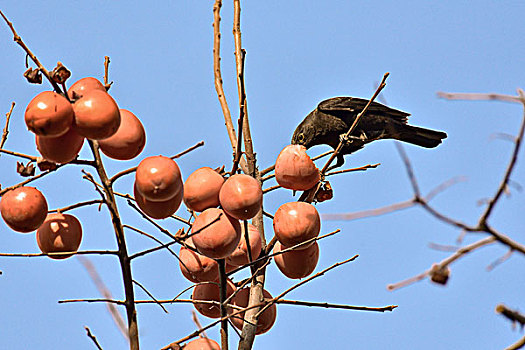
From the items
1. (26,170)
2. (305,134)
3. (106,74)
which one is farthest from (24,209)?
(305,134)

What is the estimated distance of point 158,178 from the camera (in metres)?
2.00

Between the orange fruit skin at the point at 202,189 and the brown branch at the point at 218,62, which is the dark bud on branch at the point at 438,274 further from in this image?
the brown branch at the point at 218,62

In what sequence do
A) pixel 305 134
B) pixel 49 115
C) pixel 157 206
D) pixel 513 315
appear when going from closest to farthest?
pixel 513 315
pixel 49 115
pixel 157 206
pixel 305 134

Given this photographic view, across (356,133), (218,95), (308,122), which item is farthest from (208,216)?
(308,122)

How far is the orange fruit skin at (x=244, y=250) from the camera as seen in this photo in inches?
92.4

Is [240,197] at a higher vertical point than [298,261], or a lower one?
higher

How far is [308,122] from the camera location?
6.43m

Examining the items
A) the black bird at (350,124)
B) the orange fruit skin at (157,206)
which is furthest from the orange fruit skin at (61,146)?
the black bird at (350,124)

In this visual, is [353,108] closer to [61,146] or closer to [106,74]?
[106,74]

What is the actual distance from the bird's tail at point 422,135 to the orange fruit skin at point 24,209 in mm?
4236

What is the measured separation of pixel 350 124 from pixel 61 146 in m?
4.55

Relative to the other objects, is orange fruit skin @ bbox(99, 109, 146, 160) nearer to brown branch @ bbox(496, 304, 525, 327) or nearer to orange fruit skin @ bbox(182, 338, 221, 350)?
orange fruit skin @ bbox(182, 338, 221, 350)

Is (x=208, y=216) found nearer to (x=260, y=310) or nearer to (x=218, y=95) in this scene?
(x=260, y=310)

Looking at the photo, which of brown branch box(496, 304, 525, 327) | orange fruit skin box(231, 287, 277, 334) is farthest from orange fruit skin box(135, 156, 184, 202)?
brown branch box(496, 304, 525, 327)
